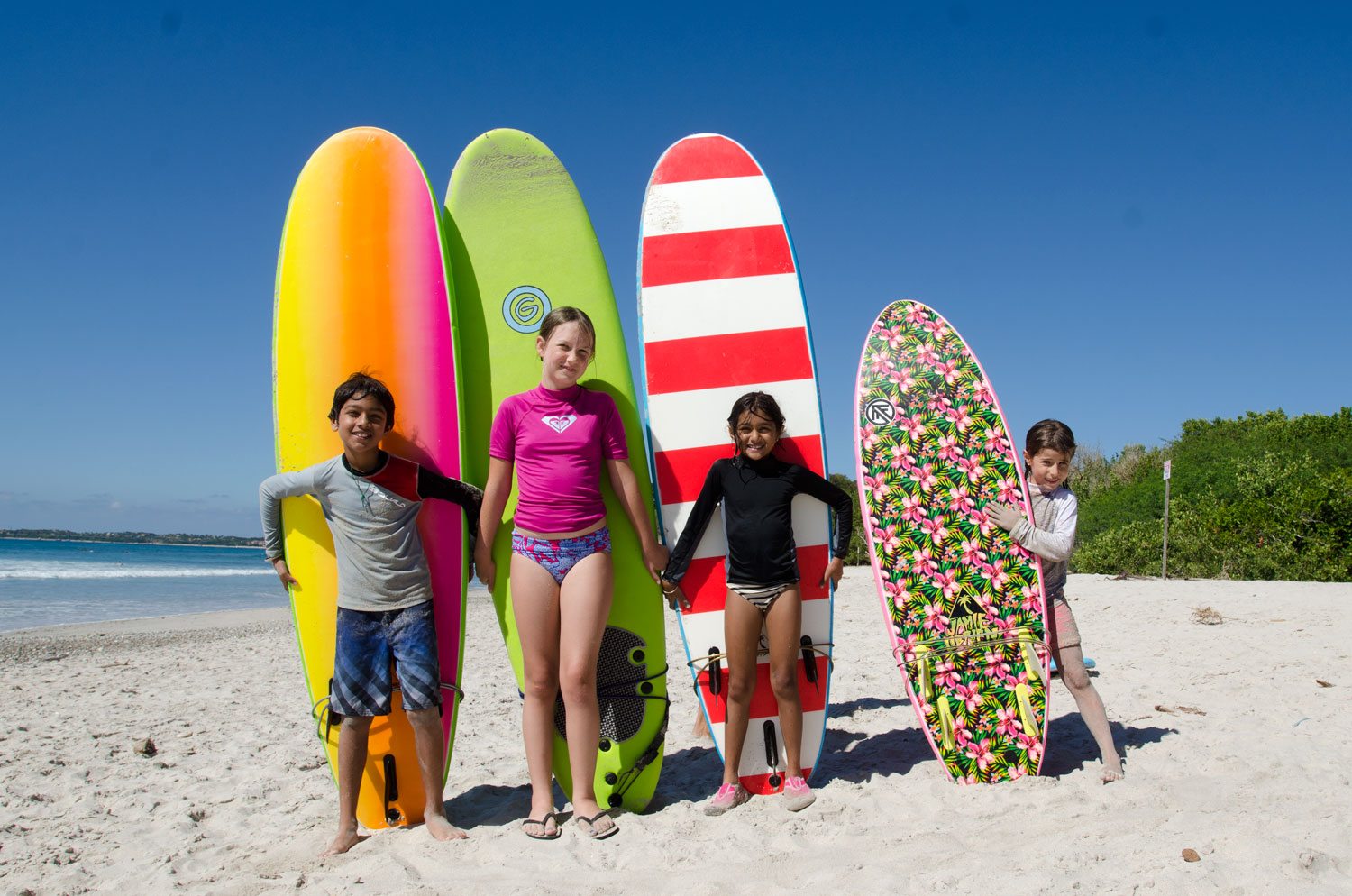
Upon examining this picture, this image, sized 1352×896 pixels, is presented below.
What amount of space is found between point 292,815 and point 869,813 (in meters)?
1.98

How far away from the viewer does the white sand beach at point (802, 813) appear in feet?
7.13

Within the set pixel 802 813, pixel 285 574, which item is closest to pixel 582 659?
pixel 802 813

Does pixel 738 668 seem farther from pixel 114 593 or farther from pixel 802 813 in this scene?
pixel 114 593

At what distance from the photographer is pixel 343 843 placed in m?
2.53

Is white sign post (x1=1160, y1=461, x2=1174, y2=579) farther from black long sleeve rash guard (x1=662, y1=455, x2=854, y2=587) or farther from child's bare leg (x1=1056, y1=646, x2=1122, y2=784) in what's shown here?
black long sleeve rash guard (x1=662, y1=455, x2=854, y2=587)

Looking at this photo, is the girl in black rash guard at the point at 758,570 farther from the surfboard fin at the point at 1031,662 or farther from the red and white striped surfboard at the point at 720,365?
the surfboard fin at the point at 1031,662

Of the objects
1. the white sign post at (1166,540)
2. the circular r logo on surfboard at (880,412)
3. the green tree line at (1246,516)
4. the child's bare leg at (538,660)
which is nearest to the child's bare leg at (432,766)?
the child's bare leg at (538,660)

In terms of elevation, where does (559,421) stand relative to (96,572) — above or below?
above

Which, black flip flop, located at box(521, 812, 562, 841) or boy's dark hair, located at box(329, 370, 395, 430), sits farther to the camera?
boy's dark hair, located at box(329, 370, 395, 430)

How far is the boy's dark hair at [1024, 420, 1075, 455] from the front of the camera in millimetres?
3004

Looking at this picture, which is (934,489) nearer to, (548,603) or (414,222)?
(548,603)

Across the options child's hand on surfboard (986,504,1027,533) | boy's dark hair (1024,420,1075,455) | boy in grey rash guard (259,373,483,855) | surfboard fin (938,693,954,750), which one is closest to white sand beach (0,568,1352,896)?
surfboard fin (938,693,954,750)

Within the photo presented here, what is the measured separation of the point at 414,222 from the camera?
3.21 metres

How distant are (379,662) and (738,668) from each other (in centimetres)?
114
